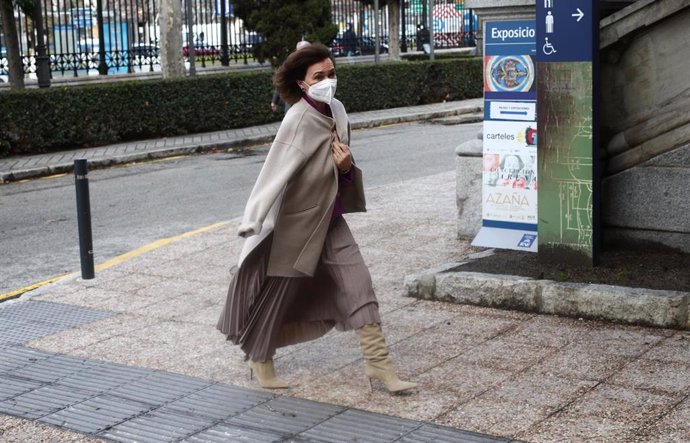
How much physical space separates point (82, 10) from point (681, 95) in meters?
19.4

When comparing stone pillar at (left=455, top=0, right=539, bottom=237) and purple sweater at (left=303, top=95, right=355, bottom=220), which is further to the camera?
stone pillar at (left=455, top=0, right=539, bottom=237)

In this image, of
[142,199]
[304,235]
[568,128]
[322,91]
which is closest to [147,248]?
[142,199]

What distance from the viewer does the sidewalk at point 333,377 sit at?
17.0 ft

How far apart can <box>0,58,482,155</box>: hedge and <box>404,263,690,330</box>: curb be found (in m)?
11.8

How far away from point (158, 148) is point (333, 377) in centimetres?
1311

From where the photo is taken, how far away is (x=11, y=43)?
19797 millimetres

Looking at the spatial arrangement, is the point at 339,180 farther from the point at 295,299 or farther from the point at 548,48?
the point at 548,48

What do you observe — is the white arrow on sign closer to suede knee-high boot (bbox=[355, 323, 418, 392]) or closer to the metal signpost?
the metal signpost

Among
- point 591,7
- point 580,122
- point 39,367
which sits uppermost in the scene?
point 591,7

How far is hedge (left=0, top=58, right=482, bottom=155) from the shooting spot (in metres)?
17.9

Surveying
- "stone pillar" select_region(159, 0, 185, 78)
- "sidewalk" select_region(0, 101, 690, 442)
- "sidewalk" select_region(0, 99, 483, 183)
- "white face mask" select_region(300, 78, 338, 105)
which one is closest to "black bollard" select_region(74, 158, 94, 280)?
"sidewalk" select_region(0, 101, 690, 442)

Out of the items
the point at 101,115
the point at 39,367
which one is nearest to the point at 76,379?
the point at 39,367

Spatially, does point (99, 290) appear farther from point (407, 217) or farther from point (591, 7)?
point (591, 7)

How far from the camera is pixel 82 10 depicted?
2484 cm
